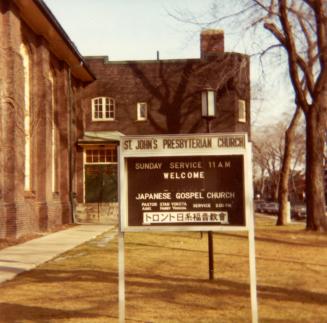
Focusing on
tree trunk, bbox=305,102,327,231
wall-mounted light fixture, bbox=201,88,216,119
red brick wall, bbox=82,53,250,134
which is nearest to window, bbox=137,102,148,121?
red brick wall, bbox=82,53,250,134

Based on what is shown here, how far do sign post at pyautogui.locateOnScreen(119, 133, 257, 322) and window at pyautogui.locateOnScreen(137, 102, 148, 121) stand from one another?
2831 centimetres

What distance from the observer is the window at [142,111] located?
35.5 meters

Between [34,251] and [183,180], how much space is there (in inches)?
354

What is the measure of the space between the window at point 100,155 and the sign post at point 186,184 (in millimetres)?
24668

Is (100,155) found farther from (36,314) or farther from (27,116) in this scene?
(36,314)

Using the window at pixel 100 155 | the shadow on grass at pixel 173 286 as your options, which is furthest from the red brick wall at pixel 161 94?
the shadow on grass at pixel 173 286

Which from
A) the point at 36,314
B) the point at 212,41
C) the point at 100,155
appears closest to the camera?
the point at 36,314

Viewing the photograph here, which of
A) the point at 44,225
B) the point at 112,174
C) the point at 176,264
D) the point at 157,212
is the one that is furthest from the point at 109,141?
the point at 157,212

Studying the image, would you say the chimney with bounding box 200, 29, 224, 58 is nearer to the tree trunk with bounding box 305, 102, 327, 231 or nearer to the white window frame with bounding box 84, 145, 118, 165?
the white window frame with bounding box 84, 145, 118, 165

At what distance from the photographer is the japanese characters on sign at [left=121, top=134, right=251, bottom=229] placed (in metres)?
7.17

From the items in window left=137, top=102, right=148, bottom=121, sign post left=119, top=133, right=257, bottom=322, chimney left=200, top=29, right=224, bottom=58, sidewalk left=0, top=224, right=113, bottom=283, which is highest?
chimney left=200, top=29, right=224, bottom=58

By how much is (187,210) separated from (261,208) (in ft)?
206

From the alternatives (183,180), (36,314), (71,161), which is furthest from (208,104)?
(71,161)

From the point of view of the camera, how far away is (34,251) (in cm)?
1523
